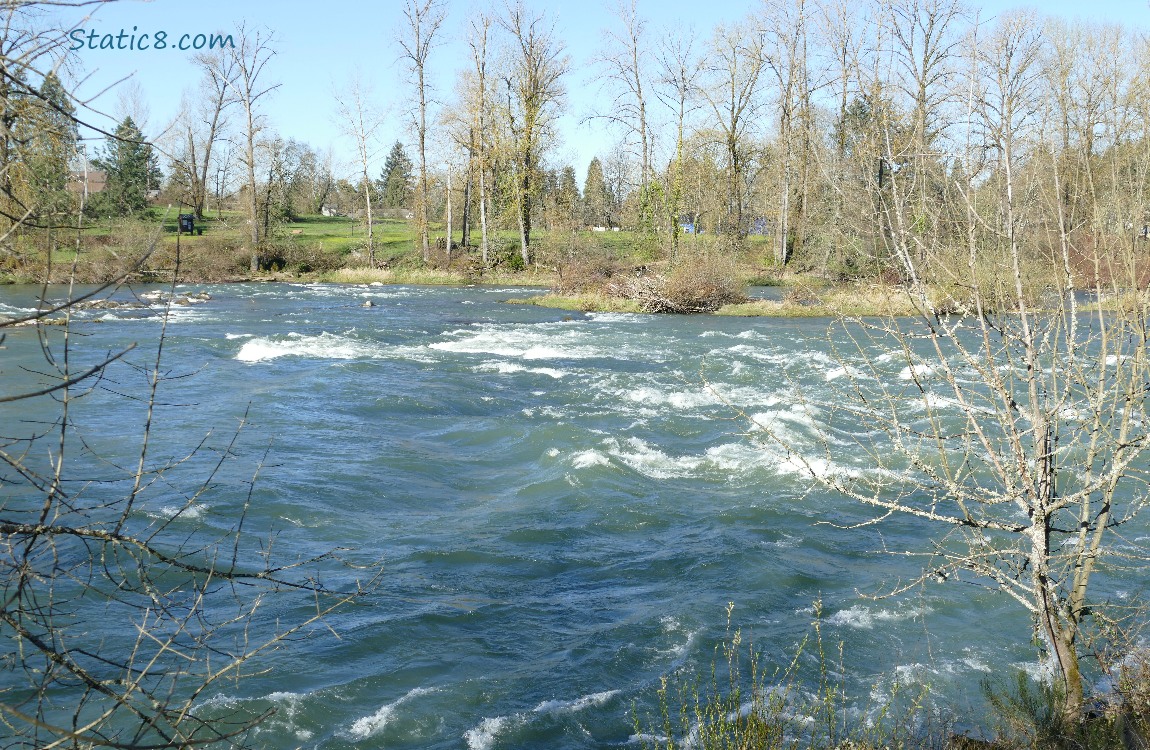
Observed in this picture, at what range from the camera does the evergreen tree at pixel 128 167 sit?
3.17 metres

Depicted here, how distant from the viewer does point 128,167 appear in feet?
12.0

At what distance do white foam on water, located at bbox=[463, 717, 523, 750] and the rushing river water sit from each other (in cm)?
3

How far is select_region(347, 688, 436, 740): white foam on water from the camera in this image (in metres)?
6.32

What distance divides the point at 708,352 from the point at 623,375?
3.79m

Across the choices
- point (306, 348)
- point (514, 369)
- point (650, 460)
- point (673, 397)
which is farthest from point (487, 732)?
point (306, 348)

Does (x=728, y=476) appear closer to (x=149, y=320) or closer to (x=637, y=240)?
(x=149, y=320)

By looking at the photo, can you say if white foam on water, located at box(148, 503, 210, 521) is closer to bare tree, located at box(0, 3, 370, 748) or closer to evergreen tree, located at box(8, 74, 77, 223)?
bare tree, located at box(0, 3, 370, 748)

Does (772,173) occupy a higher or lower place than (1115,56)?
higher

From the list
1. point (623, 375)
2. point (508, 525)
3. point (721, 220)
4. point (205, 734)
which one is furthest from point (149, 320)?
point (721, 220)

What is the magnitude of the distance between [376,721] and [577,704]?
141 centimetres

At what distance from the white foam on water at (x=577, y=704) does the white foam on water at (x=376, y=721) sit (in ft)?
3.14

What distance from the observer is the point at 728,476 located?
12156 mm

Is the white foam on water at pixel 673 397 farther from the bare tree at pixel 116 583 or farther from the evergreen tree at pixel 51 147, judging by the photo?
the evergreen tree at pixel 51 147

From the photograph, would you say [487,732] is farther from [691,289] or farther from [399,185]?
[399,185]
